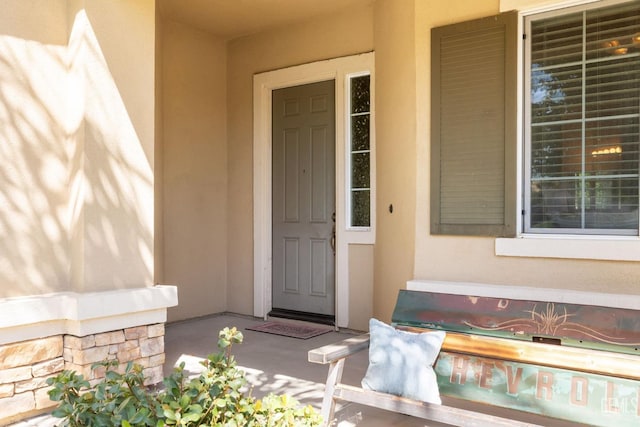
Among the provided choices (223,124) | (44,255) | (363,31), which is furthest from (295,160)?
(44,255)

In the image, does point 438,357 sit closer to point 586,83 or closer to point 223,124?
point 586,83

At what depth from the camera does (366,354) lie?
14.6ft

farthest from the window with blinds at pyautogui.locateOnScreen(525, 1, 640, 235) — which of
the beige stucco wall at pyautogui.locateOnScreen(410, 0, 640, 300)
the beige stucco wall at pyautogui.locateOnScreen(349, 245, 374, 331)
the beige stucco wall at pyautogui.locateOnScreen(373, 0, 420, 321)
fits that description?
the beige stucco wall at pyautogui.locateOnScreen(349, 245, 374, 331)

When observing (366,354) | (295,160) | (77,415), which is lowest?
(366,354)

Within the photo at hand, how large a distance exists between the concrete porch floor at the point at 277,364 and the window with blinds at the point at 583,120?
4.28 ft

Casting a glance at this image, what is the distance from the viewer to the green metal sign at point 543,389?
238cm

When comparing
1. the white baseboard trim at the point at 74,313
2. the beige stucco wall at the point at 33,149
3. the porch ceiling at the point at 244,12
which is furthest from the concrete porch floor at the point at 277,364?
the porch ceiling at the point at 244,12

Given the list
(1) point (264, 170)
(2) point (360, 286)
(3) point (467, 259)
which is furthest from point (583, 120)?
(1) point (264, 170)

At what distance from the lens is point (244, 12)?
5.25m

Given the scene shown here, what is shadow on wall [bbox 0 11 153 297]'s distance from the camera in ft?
9.84

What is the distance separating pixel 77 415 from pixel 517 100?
3138 millimetres

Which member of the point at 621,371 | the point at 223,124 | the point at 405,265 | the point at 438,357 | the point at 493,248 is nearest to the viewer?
the point at 621,371

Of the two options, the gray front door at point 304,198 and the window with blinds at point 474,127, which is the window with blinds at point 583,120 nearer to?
the window with blinds at point 474,127

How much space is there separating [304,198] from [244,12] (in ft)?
6.36
